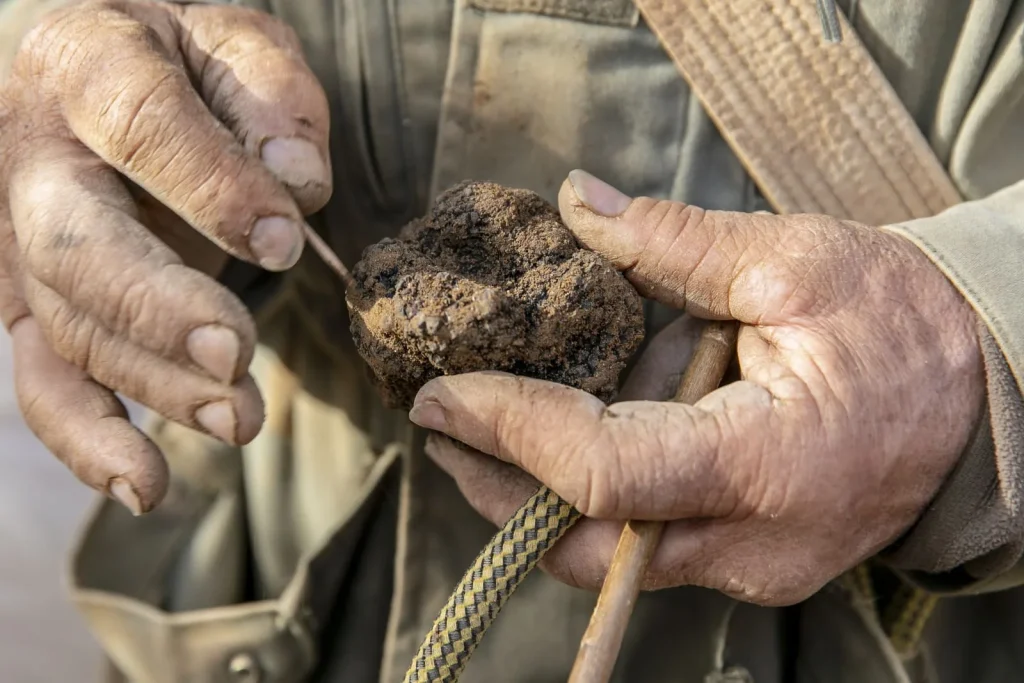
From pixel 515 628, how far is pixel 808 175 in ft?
2.09

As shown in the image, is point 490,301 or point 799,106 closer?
point 490,301

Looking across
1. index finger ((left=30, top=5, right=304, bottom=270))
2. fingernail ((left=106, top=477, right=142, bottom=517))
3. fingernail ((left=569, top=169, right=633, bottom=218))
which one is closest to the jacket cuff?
fingernail ((left=569, top=169, right=633, bottom=218))

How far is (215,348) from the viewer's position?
66cm

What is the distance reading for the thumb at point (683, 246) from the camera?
759 millimetres

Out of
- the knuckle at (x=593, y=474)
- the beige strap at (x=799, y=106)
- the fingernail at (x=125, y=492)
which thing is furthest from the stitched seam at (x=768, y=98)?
the fingernail at (x=125, y=492)

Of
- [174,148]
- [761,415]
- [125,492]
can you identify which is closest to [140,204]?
[174,148]

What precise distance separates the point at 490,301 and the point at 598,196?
0.18 m

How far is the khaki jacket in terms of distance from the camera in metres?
0.82

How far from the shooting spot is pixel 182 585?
110 centimetres

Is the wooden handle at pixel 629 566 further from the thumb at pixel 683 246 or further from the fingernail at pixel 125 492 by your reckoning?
the fingernail at pixel 125 492

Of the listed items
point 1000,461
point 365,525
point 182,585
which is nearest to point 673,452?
point 1000,461

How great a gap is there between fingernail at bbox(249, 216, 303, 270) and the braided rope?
0.31 meters

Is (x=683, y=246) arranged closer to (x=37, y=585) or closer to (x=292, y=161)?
(x=292, y=161)

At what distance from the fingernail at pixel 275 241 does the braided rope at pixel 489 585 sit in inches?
12.3
